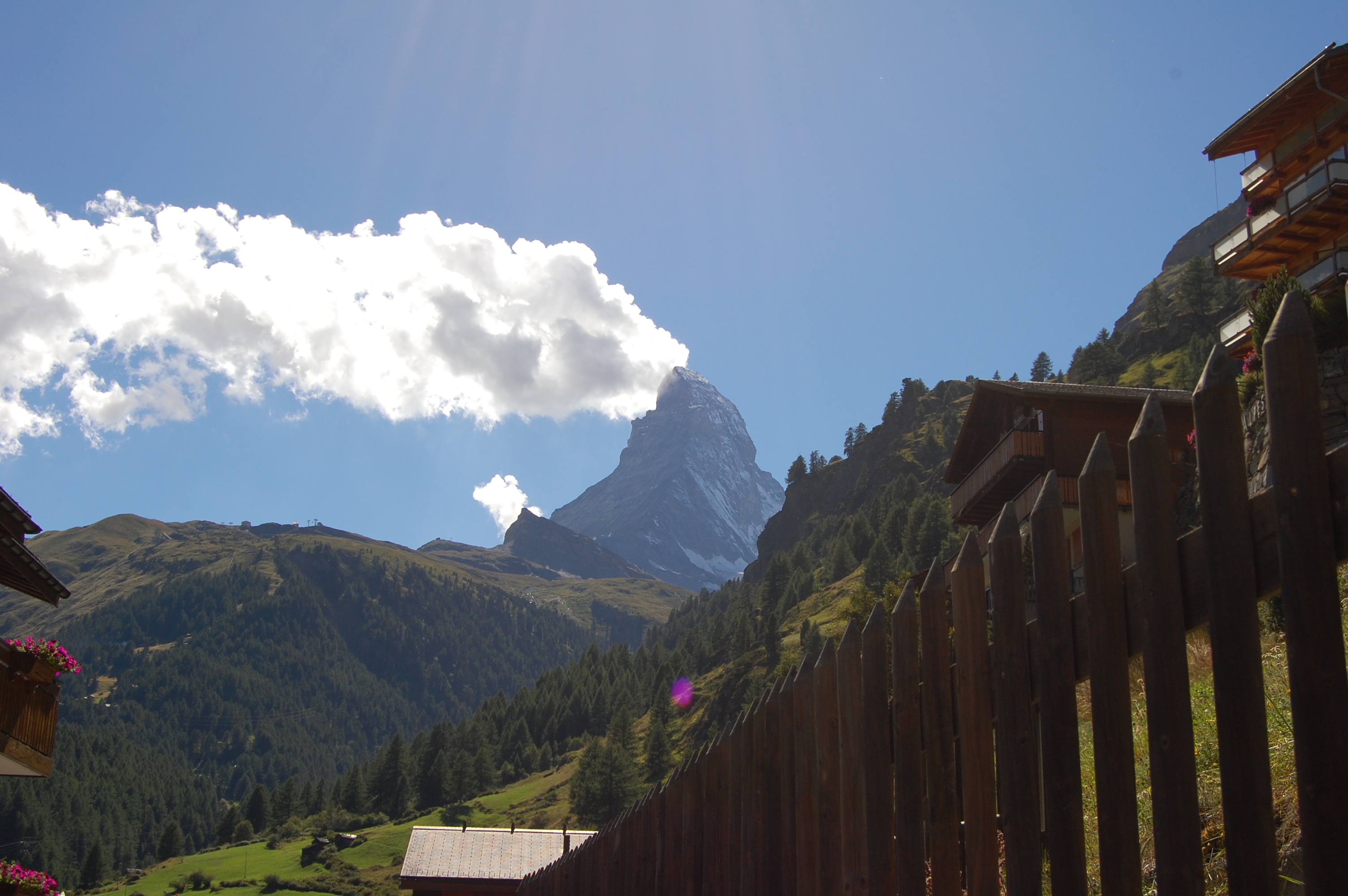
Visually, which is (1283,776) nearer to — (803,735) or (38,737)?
(803,735)

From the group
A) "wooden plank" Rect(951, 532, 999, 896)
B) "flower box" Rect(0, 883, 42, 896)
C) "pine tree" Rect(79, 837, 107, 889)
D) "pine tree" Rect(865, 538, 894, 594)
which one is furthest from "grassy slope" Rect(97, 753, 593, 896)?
"wooden plank" Rect(951, 532, 999, 896)

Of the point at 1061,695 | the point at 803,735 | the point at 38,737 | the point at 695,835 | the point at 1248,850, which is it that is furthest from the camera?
the point at 38,737

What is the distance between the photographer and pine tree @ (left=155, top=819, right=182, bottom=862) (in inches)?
4638

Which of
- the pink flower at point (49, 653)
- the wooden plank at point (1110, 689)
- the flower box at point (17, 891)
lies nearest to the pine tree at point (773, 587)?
the pink flower at point (49, 653)

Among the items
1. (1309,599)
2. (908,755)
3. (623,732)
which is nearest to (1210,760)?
(908,755)

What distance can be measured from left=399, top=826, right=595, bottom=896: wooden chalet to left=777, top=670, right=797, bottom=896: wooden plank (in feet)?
121

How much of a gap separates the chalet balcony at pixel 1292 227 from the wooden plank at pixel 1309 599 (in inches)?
1013

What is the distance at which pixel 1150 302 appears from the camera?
363 ft

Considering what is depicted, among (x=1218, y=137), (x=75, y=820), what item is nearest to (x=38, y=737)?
(x=1218, y=137)

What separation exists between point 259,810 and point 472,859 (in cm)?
9747

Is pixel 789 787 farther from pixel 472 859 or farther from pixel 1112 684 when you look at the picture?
pixel 472 859

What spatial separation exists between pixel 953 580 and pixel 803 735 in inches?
55.9

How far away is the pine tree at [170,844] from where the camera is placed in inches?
4638

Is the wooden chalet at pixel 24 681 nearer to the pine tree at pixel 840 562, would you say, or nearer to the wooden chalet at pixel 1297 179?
the wooden chalet at pixel 1297 179
